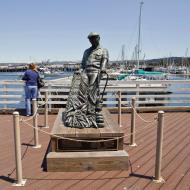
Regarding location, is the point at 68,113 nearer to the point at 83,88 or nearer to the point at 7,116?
the point at 83,88

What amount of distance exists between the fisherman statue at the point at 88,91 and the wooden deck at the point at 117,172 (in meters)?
0.91

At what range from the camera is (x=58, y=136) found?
4.21m

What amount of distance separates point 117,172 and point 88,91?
1688 millimetres

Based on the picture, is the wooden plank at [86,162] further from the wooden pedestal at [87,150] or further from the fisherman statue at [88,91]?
the fisherman statue at [88,91]

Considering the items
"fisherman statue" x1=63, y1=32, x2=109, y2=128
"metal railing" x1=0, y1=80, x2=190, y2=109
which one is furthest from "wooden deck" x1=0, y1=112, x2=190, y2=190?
"metal railing" x1=0, y1=80, x2=190, y2=109

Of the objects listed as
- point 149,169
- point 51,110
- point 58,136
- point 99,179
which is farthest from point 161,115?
point 51,110

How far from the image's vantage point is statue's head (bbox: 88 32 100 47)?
512 cm

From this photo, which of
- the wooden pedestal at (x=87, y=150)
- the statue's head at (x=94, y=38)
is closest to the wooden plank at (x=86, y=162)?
the wooden pedestal at (x=87, y=150)

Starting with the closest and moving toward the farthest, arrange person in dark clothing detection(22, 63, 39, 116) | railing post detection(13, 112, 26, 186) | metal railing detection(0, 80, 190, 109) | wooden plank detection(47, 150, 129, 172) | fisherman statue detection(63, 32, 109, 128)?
railing post detection(13, 112, 26, 186)
wooden plank detection(47, 150, 129, 172)
fisherman statue detection(63, 32, 109, 128)
person in dark clothing detection(22, 63, 39, 116)
metal railing detection(0, 80, 190, 109)

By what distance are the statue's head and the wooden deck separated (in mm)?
1942

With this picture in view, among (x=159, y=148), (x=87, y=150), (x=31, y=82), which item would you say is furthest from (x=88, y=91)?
(x=31, y=82)

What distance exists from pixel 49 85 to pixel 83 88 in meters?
4.57

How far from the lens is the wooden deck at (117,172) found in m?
3.73

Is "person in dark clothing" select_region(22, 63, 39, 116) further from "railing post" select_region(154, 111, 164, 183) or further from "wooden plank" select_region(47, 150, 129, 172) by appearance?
"railing post" select_region(154, 111, 164, 183)
